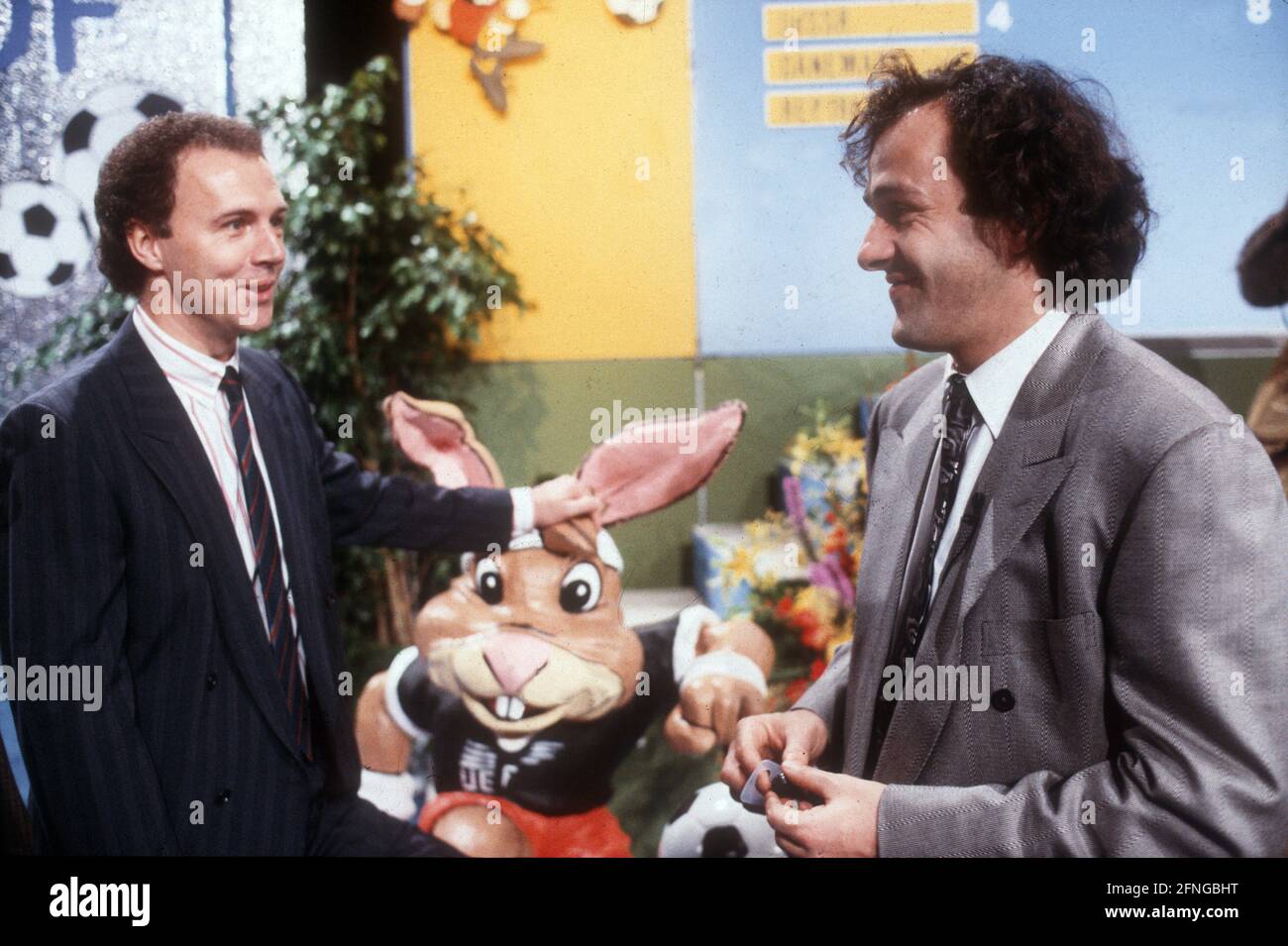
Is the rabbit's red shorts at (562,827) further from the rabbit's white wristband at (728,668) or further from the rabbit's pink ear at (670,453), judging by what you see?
the rabbit's pink ear at (670,453)

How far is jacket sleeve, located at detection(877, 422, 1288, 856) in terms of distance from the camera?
5.80ft

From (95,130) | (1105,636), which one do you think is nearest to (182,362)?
(95,130)

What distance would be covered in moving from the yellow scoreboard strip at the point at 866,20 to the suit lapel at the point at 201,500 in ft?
4.58

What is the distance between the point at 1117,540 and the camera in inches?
71.6

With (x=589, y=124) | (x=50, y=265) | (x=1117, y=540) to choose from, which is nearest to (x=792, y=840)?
(x=1117, y=540)

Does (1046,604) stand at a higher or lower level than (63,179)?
lower

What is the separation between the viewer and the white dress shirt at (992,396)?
2002 mm

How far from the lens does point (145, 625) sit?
207 cm

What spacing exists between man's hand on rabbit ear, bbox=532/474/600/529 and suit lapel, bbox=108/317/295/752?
591mm

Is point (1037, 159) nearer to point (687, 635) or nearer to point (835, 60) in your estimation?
point (835, 60)

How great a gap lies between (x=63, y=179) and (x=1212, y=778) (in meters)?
2.45

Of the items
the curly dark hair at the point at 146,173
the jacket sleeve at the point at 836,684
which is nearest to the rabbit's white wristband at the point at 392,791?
the jacket sleeve at the point at 836,684

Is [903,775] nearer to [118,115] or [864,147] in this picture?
[864,147]

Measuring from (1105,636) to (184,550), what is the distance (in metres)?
1.63
